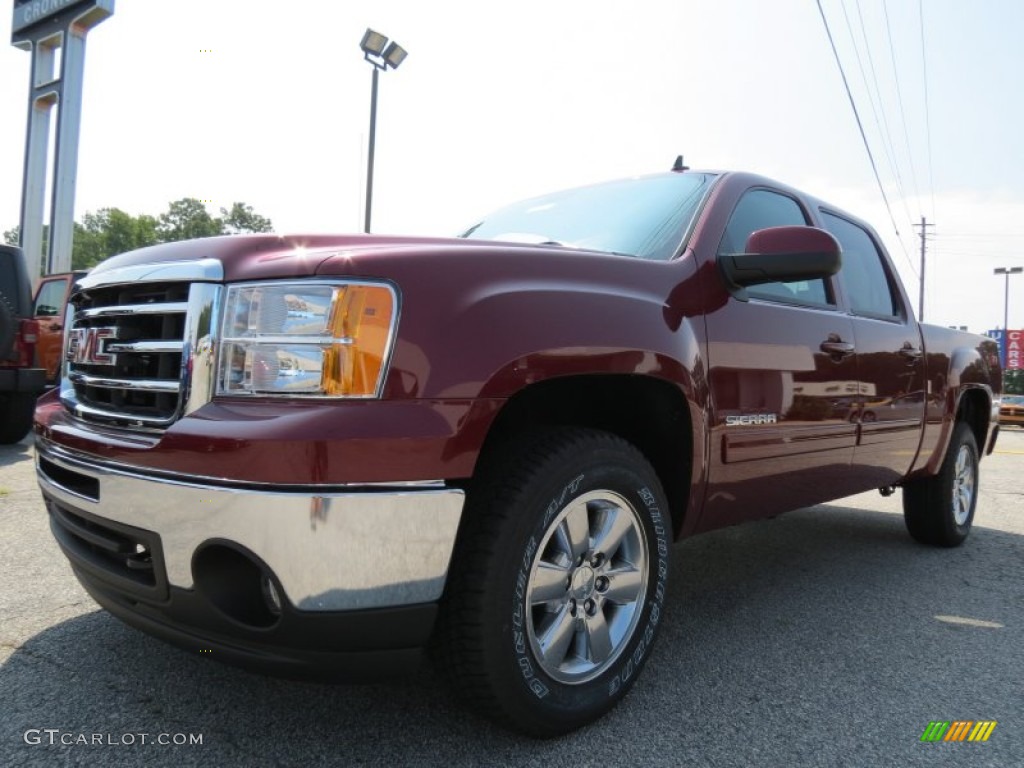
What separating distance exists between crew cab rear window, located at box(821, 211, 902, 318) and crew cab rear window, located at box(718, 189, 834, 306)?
12.9 inches

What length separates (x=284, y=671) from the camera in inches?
64.2

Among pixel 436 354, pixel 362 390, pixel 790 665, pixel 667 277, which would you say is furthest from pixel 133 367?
pixel 790 665

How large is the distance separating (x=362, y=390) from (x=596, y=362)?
0.68 metres

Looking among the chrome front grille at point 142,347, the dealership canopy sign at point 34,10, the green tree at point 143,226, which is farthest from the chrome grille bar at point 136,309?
the green tree at point 143,226

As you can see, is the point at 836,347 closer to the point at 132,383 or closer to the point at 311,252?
the point at 311,252

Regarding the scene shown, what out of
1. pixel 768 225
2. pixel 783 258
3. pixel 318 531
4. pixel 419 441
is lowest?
pixel 318 531

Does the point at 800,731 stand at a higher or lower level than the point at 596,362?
lower

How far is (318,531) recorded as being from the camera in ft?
5.07

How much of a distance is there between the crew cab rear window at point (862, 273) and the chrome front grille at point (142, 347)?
2.82 meters

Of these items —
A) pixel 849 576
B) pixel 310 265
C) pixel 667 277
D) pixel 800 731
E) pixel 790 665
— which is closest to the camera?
pixel 310 265

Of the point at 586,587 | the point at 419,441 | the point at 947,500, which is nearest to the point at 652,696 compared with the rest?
the point at 586,587

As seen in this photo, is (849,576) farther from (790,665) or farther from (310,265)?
(310,265)

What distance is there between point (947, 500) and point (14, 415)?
744 cm

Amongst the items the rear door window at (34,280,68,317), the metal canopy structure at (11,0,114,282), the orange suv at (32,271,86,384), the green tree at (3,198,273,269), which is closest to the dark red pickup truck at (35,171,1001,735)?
the orange suv at (32,271,86,384)
